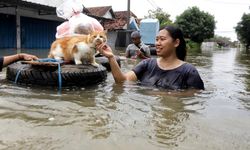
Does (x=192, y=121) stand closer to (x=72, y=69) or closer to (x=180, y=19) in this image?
(x=72, y=69)

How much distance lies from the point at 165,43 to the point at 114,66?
720 mm

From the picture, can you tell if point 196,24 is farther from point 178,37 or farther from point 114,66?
point 114,66

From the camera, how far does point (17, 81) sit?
509cm

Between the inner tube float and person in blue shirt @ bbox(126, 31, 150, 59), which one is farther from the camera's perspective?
person in blue shirt @ bbox(126, 31, 150, 59)

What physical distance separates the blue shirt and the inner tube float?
830 mm

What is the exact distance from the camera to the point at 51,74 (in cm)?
488

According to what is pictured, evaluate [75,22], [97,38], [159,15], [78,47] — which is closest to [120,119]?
[97,38]

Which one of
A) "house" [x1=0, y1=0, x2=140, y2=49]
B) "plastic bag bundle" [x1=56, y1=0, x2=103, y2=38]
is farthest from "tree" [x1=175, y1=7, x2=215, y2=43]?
"plastic bag bundle" [x1=56, y1=0, x2=103, y2=38]

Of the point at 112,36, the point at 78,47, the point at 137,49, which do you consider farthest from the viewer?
the point at 112,36

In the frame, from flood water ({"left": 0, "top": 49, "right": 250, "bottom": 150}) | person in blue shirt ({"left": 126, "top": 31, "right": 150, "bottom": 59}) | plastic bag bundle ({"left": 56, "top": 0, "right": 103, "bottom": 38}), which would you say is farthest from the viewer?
person in blue shirt ({"left": 126, "top": 31, "right": 150, "bottom": 59})

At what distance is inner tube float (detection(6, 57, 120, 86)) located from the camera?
192 inches

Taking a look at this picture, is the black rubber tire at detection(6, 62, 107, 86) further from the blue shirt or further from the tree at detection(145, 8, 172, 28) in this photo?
the tree at detection(145, 8, 172, 28)

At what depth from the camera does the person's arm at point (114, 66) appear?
436cm

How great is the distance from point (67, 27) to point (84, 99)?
2.35 m
